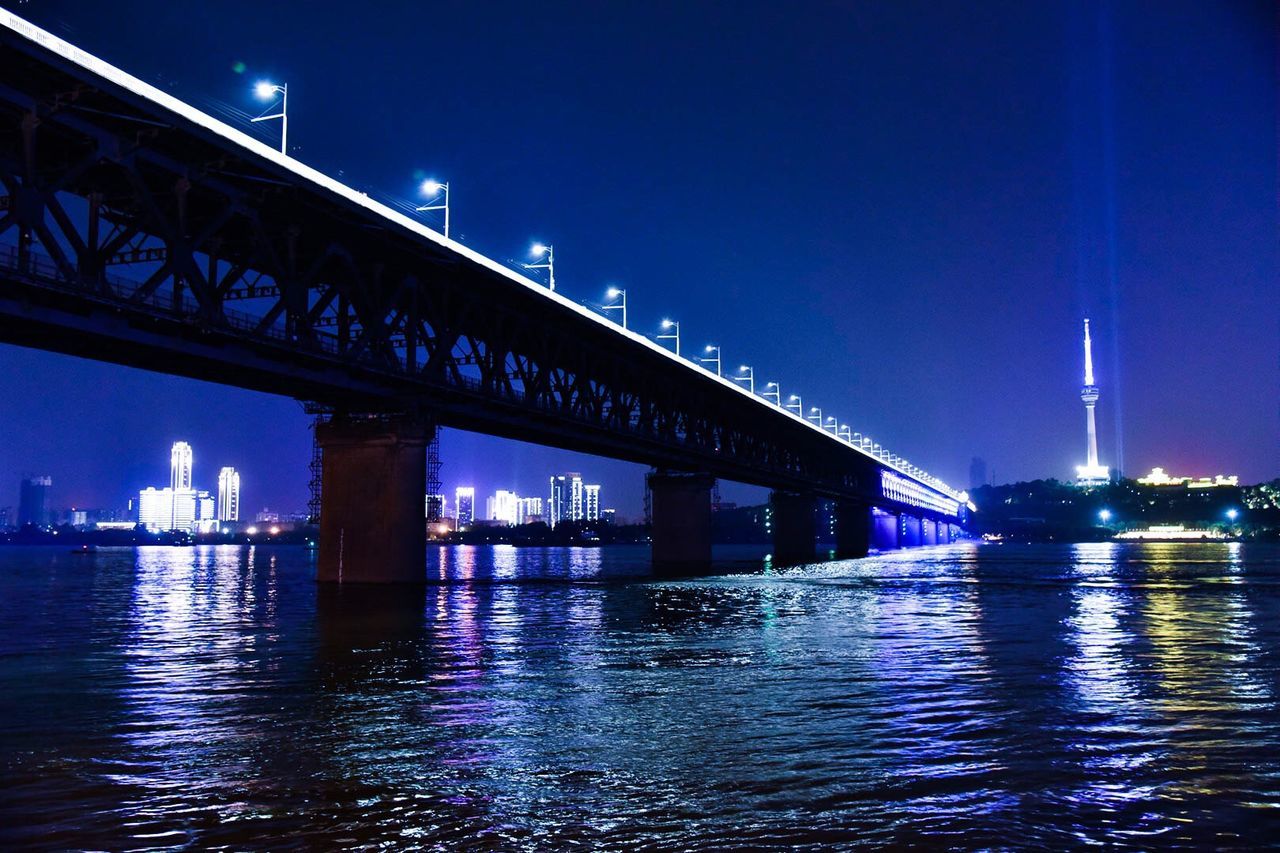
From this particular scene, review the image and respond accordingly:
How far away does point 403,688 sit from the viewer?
18.9 meters

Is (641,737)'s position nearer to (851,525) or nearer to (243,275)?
(243,275)

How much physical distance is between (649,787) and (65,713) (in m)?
10.1

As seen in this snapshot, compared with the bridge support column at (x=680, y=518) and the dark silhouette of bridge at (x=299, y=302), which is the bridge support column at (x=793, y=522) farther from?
the dark silhouette of bridge at (x=299, y=302)

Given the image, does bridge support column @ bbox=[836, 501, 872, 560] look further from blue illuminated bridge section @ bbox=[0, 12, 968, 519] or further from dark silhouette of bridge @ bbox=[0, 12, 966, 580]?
blue illuminated bridge section @ bbox=[0, 12, 968, 519]

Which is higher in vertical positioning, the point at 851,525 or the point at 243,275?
the point at 243,275

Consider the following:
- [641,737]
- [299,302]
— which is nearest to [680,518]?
[299,302]

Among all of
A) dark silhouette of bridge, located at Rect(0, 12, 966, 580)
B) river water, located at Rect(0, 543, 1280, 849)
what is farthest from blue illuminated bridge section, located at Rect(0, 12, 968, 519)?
river water, located at Rect(0, 543, 1280, 849)

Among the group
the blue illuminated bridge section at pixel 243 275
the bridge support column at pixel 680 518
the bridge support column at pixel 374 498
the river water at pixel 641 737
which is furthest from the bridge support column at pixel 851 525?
the river water at pixel 641 737

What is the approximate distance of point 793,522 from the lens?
14088 cm

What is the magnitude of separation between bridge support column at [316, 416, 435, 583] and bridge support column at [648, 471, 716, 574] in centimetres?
4471

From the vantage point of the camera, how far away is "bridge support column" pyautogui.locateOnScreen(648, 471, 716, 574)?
9944cm

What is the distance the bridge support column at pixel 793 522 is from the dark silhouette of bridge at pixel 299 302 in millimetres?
53013

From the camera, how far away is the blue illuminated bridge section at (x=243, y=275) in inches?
1329

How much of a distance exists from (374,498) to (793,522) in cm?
9248
